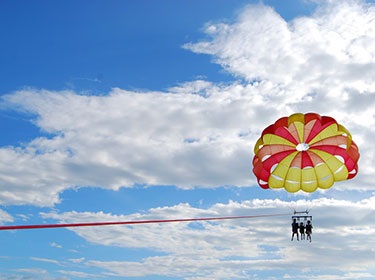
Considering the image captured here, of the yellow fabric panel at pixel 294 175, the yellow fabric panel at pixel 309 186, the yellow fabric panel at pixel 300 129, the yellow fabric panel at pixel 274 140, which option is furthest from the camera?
the yellow fabric panel at pixel 294 175

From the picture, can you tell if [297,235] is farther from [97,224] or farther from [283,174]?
[97,224]

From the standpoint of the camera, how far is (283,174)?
24422 mm

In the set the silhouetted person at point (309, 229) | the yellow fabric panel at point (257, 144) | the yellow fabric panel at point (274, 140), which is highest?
the yellow fabric panel at point (274, 140)

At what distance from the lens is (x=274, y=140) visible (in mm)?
24078

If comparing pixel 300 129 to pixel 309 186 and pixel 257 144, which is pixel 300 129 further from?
pixel 309 186

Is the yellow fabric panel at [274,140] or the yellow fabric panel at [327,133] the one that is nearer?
the yellow fabric panel at [327,133]

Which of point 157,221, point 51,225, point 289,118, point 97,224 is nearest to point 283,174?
point 289,118

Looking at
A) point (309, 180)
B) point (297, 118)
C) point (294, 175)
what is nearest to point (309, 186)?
point (309, 180)

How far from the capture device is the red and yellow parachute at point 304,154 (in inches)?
920

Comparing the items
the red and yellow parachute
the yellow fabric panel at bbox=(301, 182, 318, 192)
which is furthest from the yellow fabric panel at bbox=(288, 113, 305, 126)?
the yellow fabric panel at bbox=(301, 182, 318, 192)

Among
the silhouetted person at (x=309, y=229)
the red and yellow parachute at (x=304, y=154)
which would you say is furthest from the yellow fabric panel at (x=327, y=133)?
the silhouetted person at (x=309, y=229)

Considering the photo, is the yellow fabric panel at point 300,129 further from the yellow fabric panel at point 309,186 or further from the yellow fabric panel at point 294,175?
the yellow fabric panel at point 309,186

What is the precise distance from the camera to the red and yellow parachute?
2338 centimetres

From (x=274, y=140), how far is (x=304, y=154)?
170 centimetres
